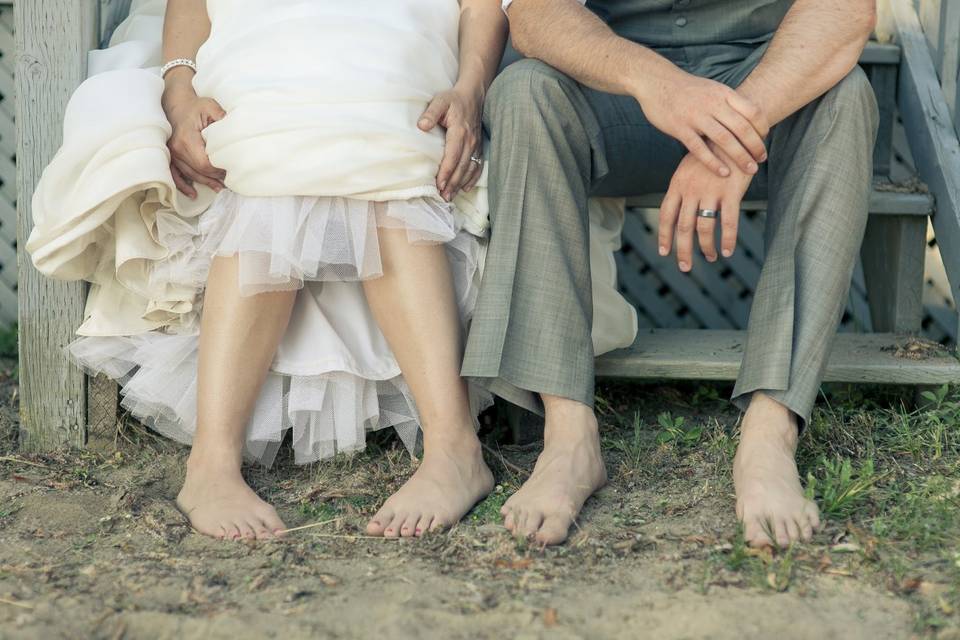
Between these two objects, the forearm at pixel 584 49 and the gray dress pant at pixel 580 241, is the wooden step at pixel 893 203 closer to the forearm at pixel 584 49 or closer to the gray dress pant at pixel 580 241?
the gray dress pant at pixel 580 241

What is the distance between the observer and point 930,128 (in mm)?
2215

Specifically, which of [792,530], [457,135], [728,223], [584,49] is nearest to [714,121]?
[728,223]

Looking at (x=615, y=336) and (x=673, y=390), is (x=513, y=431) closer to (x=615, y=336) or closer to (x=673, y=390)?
(x=615, y=336)

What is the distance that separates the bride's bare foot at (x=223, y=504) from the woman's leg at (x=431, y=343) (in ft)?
0.88

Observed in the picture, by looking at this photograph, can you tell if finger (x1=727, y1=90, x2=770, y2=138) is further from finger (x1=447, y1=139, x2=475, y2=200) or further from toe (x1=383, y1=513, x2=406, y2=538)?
toe (x1=383, y1=513, x2=406, y2=538)

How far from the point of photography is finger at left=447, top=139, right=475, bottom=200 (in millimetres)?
1747

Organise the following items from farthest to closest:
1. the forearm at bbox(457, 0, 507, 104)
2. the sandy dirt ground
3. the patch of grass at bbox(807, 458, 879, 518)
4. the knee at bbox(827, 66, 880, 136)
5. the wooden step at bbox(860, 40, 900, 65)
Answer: the wooden step at bbox(860, 40, 900, 65), the forearm at bbox(457, 0, 507, 104), the knee at bbox(827, 66, 880, 136), the patch of grass at bbox(807, 458, 879, 518), the sandy dirt ground

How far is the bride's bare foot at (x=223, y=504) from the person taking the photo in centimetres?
158

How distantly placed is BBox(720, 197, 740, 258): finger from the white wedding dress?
0.37 metres

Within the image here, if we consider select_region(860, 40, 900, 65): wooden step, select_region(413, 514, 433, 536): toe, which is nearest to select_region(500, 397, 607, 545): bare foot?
select_region(413, 514, 433, 536): toe

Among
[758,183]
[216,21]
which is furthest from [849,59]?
[216,21]

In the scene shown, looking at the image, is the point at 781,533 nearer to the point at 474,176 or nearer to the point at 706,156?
the point at 706,156

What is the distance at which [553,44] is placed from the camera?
1748 millimetres

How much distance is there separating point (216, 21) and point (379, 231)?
1.72ft
